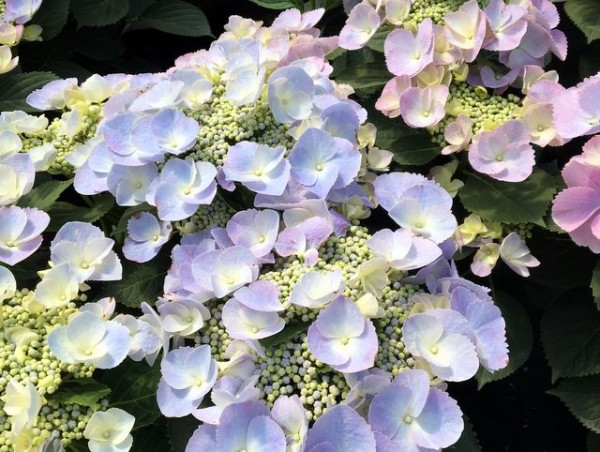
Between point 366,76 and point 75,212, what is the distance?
0.63m

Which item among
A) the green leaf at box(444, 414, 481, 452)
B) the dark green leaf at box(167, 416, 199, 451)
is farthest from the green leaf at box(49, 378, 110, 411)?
the green leaf at box(444, 414, 481, 452)

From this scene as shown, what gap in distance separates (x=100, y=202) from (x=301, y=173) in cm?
37

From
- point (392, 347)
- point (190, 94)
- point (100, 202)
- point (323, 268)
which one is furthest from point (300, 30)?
point (392, 347)

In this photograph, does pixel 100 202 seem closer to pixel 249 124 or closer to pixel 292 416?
pixel 249 124

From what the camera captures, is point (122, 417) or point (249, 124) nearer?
point (122, 417)

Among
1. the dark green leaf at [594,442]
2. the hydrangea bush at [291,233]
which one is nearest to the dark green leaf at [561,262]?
the hydrangea bush at [291,233]

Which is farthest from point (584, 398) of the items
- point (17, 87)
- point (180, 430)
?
point (17, 87)

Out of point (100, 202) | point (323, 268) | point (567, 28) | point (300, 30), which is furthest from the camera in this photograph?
point (567, 28)

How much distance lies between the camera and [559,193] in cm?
121

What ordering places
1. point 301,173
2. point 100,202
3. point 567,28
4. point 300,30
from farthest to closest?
1. point 567,28
2. point 300,30
3. point 100,202
4. point 301,173

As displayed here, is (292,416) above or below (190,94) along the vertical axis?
below

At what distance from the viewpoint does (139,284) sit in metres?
1.23

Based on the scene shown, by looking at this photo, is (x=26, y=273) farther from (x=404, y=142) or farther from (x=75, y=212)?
(x=404, y=142)

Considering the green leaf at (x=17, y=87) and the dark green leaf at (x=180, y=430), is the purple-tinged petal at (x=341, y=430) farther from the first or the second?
the green leaf at (x=17, y=87)
